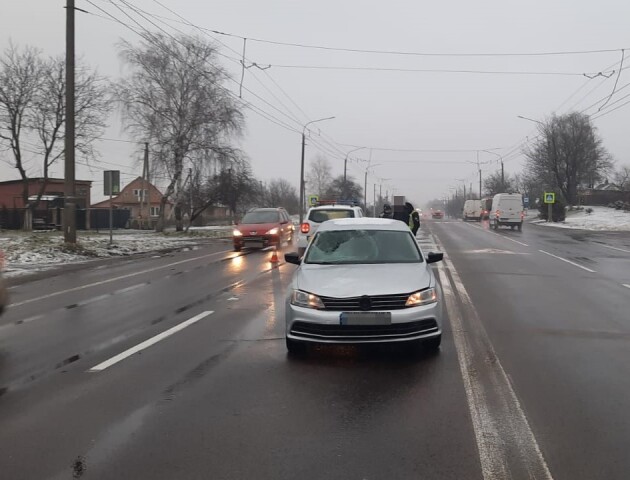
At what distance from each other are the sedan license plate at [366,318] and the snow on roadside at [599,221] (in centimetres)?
3772

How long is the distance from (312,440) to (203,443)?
746 mm

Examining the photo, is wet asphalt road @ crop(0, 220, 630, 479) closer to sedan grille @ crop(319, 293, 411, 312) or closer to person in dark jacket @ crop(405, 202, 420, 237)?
sedan grille @ crop(319, 293, 411, 312)

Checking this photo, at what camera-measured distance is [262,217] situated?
22.1 m

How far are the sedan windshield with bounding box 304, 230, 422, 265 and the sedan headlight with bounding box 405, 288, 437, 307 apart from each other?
3.33 ft

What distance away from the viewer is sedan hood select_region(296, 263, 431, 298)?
5.57 meters

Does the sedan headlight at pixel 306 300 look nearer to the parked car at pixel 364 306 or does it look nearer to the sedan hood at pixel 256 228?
the parked car at pixel 364 306

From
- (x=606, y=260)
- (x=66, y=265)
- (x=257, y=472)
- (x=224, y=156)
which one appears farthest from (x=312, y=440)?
(x=224, y=156)

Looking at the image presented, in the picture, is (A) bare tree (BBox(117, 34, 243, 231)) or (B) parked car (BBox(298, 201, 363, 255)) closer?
(B) parked car (BBox(298, 201, 363, 255))

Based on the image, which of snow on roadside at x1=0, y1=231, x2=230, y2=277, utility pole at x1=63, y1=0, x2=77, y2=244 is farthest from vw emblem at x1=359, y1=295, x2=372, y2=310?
utility pole at x1=63, y1=0, x2=77, y2=244

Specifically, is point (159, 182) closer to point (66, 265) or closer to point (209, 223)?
point (66, 265)

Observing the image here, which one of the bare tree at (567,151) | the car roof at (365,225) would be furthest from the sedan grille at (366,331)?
the bare tree at (567,151)

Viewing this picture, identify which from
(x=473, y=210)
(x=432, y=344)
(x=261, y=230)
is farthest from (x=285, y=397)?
(x=473, y=210)

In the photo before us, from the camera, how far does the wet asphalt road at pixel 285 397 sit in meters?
3.49

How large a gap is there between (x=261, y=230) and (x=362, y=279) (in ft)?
49.8
